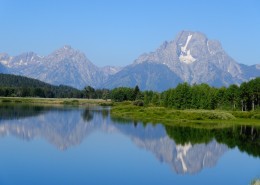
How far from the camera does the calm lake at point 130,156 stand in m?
36.1

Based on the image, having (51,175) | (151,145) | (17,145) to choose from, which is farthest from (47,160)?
(151,145)

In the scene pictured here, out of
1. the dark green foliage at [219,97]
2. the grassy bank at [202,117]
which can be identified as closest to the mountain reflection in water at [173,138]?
the grassy bank at [202,117]

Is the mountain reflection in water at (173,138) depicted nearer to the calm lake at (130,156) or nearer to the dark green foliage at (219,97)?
the calm lake at (130,156)

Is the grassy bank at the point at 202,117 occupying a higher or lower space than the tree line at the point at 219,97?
lower

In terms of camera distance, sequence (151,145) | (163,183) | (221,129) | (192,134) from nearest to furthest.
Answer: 1. (163,183)
2. (151,145)
3. (192,134)
4. (221,129)

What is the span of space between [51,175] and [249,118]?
72.5 metres

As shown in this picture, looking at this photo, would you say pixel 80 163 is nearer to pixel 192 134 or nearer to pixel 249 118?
pixel 192 134

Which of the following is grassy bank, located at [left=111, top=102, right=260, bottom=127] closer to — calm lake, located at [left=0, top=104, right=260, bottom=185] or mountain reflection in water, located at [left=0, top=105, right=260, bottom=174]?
mountain reflection in water, located at [left=0, top=105, right=260, bottom=174]

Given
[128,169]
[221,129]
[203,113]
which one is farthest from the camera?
[203,113]

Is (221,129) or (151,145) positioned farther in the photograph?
(221,129)

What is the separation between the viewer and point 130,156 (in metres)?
47.9

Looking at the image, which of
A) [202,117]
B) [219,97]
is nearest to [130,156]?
[202,117]

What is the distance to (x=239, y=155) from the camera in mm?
50469

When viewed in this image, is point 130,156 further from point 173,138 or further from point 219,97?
point 219,97
